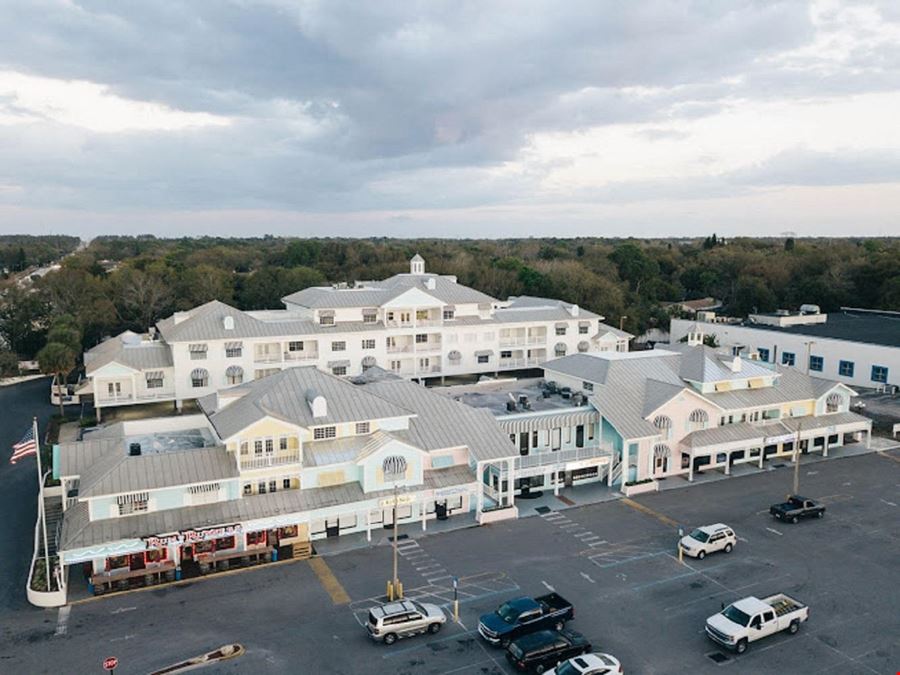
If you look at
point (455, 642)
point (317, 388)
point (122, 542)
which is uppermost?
point (317, 388)

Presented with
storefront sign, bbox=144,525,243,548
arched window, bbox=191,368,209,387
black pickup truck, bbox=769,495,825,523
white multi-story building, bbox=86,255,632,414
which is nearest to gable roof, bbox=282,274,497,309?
white multi-story building, bbox=86,255,632,414

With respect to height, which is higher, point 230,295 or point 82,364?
point 230,295

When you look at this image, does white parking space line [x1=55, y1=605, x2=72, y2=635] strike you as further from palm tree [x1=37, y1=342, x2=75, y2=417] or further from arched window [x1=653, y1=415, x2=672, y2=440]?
palm tree [x1=37, y1=342, x2=75, y2=417]

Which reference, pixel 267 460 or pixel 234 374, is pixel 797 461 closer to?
pixel 267 460

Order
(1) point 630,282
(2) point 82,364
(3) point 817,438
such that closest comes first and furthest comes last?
(3) point 817,438 → (2) point 82,364 → (1) point 630,282

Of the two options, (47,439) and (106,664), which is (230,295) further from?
(106,664)

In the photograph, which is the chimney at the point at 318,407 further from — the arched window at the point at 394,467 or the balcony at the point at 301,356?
the balcony at the point at 301,356

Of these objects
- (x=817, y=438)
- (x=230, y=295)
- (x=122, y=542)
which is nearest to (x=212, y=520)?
(x=122, y=542)

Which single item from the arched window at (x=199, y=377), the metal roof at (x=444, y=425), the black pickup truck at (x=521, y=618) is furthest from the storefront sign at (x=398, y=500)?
the arched window at (x=199, y=377)
